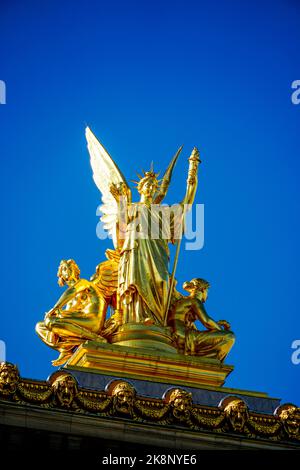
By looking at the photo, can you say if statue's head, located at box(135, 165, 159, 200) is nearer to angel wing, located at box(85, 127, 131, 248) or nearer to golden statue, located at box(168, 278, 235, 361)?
angel wing, located at box(85, 127, 131, 248)

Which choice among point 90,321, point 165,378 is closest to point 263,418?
point 165,378

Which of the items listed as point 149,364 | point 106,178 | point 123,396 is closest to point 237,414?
point 123,396

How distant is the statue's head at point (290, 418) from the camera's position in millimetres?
28562

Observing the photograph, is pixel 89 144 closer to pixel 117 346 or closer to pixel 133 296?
pixel 133 296

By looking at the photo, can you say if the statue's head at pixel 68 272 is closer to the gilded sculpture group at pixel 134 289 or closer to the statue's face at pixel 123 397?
the gilded sculpture group at pixel 134 289

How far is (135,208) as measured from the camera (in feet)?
117

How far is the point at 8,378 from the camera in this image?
90.0ft

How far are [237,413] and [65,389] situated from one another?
3.34 meters

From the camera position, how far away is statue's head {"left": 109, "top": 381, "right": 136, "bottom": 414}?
27.6 m

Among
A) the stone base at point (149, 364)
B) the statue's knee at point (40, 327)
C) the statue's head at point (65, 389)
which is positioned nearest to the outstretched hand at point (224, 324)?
the stone base at point (149, 364)

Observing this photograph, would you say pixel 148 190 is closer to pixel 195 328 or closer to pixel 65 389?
pixel 195 328

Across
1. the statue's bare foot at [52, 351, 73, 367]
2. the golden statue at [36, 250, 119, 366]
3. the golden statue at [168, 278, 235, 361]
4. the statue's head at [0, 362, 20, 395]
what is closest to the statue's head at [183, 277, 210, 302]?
the golden statue at [168, 278, 235, 361]

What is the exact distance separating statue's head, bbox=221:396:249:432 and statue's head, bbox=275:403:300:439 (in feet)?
2.70
